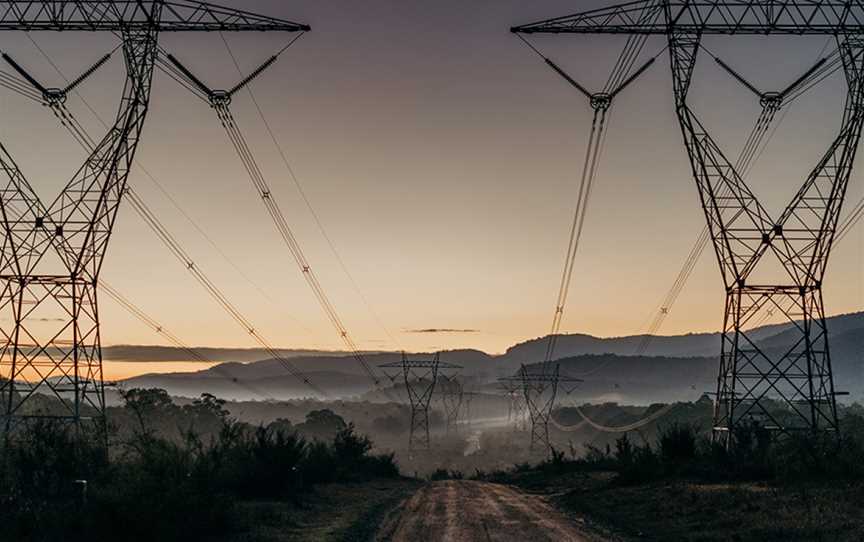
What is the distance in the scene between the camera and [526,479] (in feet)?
180

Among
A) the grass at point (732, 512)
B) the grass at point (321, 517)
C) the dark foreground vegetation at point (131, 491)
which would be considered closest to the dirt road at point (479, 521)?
the grass at point (321, 517)

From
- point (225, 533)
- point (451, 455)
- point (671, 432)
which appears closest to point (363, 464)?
point (671, 432)

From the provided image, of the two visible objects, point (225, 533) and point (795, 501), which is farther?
point (795, 501)

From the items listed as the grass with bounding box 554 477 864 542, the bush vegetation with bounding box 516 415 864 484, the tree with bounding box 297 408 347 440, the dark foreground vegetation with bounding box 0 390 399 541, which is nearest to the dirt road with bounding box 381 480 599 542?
the grass with bounding box 554 477 864 542

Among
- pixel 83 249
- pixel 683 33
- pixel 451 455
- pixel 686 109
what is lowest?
pixel 451 455

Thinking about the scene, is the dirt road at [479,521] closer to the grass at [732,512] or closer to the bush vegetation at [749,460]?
the grass at [732,512]

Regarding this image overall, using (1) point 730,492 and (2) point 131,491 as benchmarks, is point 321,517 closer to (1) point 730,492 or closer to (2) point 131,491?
(2) point 131,491

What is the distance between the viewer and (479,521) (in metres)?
26.4

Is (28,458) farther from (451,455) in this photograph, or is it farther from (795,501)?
(451,455)

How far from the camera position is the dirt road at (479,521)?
74.7ft

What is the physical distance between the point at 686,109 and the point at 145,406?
102551mm

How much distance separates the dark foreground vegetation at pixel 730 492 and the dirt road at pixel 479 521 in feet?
4.74

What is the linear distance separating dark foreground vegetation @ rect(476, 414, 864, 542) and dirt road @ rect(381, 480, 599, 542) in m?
1.44

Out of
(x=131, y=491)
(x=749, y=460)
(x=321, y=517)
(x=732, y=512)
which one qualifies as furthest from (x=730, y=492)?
(x=131, y=491)
